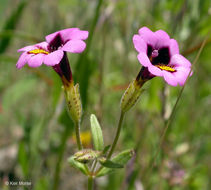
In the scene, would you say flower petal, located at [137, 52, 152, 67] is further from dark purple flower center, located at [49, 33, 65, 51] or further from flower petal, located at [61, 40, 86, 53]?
dark purple flower center, located at [49, 33, 65, 51]

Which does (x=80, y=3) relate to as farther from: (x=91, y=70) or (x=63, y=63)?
(x=63, y=63)

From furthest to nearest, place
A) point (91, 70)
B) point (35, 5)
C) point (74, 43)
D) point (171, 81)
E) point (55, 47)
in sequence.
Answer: point (35, 5) → point (91, 70) → point (55, 47) → point (74, 43) → point (171, 81)

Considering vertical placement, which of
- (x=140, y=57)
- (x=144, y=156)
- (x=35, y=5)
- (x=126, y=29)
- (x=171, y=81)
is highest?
(x=35, y=5)

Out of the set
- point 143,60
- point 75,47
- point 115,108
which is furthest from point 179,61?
point 115,108

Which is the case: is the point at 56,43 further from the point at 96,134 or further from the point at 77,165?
the point at 77,165

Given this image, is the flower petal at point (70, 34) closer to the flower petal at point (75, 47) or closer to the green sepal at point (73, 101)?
the flower petal at point (75, 47)

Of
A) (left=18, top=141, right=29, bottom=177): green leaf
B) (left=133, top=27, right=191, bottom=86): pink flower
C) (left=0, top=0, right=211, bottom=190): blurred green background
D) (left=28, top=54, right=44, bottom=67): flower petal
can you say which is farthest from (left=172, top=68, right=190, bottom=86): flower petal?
(left=18, top=141, right=29, bottom=177): green leaf

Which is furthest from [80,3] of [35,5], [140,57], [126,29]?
[140,57]

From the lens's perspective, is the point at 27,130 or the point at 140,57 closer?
the point at 140,57
